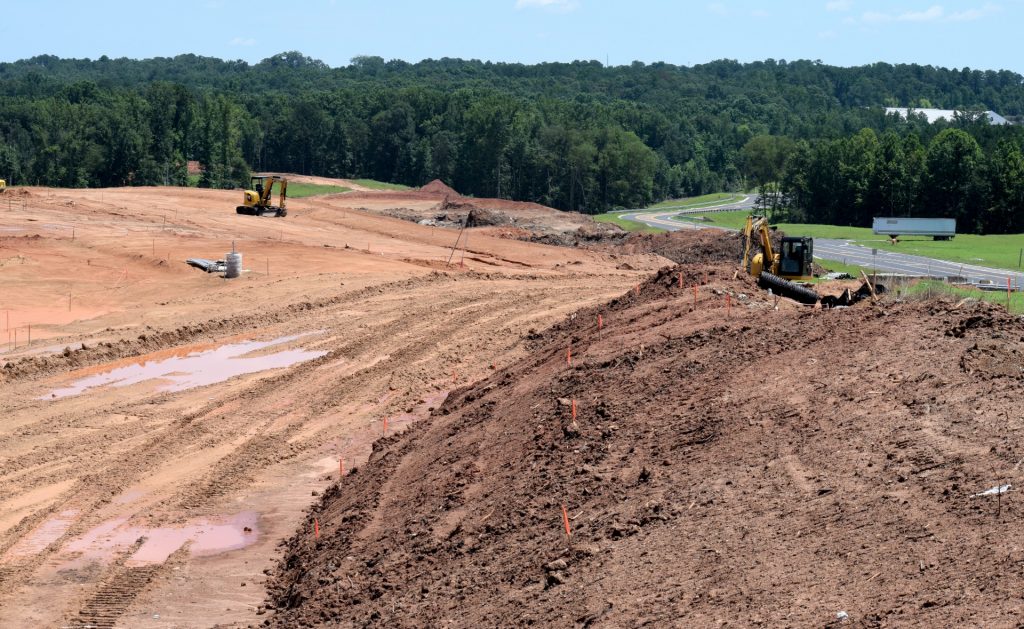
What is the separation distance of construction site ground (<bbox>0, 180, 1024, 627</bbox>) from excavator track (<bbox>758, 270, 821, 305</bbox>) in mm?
2123

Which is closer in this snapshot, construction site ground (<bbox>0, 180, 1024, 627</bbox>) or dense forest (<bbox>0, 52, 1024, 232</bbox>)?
construction site ground (<bbox>0, 180, 1024, 627</bbox>)

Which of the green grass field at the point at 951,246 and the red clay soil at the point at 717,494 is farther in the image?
the green grass field at the point at 951,246

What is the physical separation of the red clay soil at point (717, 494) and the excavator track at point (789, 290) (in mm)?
6712

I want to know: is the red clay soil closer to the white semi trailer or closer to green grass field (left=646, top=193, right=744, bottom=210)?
the white semi trailer

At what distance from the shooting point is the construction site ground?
1145 centimetres

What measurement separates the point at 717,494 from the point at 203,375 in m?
19.0

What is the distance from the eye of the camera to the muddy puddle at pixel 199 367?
92.0 ft

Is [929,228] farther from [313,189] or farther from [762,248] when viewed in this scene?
[313,189]

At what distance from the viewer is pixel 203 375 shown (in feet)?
96.1

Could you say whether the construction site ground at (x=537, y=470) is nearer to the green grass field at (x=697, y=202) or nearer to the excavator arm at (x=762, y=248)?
the excavator arm at (x=762, y=248)

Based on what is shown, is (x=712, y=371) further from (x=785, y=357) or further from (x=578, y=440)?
(x=578, y=440)

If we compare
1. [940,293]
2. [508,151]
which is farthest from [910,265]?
[508,151]

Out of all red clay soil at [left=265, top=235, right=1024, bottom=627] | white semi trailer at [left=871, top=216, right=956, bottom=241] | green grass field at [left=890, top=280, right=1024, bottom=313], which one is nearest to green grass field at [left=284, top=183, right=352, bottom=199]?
white semi trailer at [left=871, top=216, right=956, bottom=241]

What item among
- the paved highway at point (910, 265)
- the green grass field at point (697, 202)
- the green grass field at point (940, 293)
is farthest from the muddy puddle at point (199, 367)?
the green grass field at point (697, 202)
